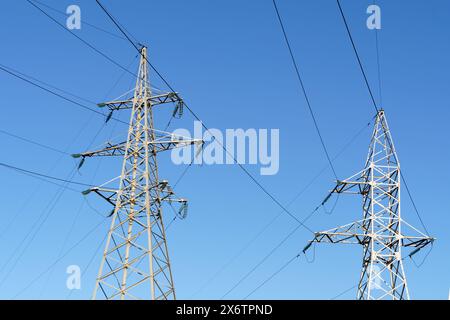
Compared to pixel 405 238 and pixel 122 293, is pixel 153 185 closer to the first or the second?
pixel 122 293

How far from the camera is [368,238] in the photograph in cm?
3488

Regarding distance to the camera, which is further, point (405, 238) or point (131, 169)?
point (405, 238)
